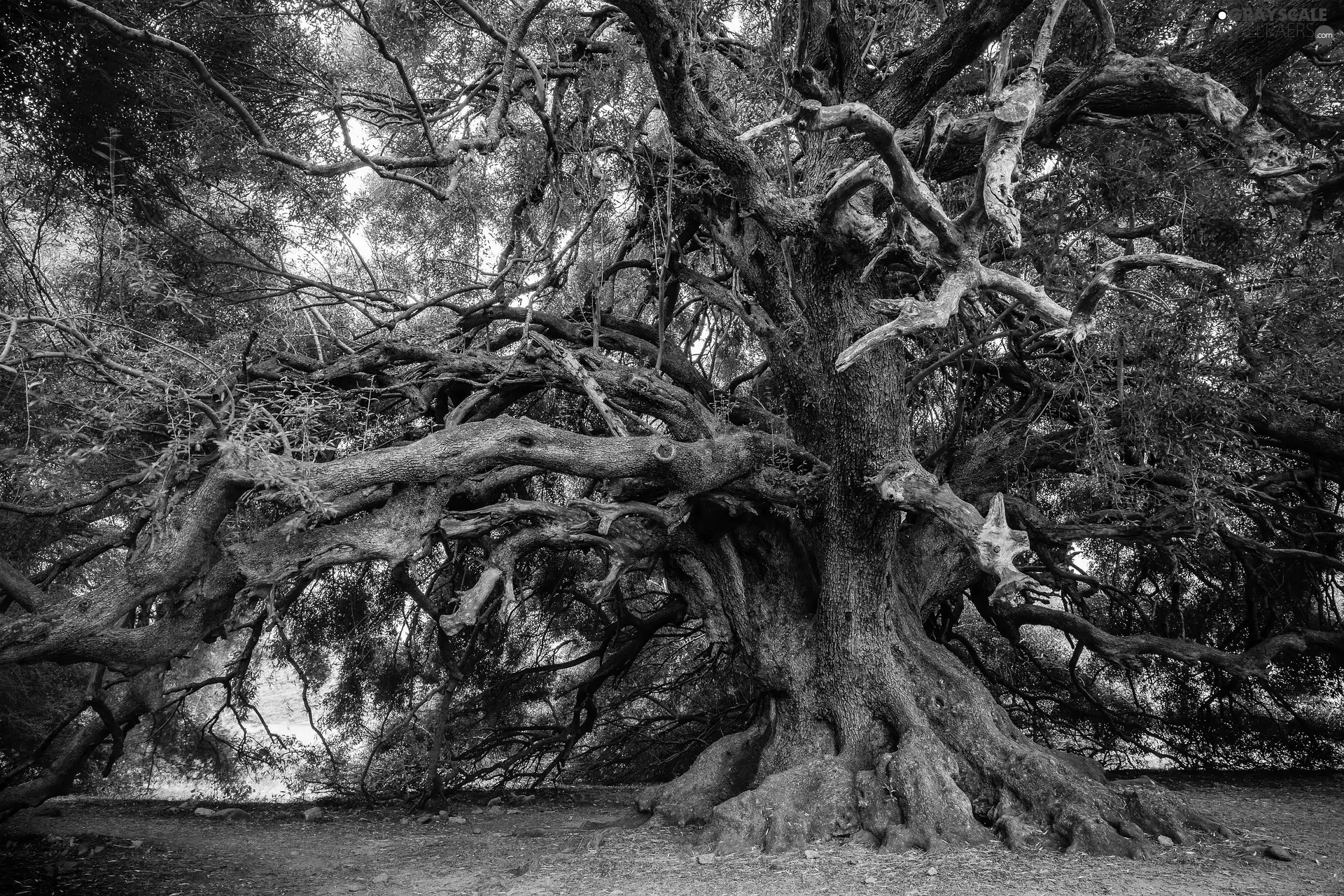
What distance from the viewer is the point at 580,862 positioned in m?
5.18

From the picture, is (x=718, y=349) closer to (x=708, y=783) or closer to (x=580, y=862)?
(x=708, y=783)

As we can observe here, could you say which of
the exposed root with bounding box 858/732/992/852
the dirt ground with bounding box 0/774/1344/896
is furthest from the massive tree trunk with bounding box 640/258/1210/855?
the dirt ground with bounding box 0/774/1344/896

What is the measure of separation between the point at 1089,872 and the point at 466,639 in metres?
5.64

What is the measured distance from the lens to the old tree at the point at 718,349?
465cm

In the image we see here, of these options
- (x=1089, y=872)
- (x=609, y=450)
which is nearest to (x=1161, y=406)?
(x=1089, y=872)

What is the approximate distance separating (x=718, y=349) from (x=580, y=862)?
468cm

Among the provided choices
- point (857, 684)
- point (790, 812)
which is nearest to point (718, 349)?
point (857, 684)

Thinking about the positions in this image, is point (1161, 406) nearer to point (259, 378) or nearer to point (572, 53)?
point (572, 53)

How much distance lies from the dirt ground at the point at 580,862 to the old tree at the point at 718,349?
1.29ft

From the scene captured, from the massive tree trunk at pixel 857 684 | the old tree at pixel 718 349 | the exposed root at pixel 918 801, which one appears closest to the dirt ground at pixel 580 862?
the exposed root at pixel 918 801

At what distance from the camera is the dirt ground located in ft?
14.4

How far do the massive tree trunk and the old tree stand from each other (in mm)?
29

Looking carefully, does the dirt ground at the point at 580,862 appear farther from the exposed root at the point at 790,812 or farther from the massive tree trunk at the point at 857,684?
the massive tree trunk at the point at 857,684

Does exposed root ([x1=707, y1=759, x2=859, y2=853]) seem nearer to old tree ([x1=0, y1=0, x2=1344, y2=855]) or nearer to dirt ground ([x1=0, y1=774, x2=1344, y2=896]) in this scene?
old tree ([x1=0, y1=0, x2=1344, y2=855])
